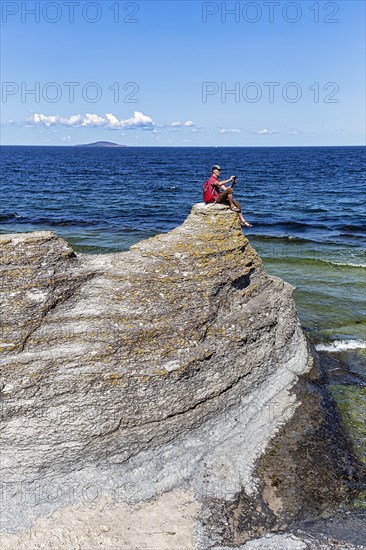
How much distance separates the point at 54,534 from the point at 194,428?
3577mm

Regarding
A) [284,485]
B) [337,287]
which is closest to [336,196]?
[337,287]

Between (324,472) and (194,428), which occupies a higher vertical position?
(194,428)

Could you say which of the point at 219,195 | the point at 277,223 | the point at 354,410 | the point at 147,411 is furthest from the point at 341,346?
the point at 277,223

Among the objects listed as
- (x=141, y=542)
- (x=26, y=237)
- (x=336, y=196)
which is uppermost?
(x=336, y=196)

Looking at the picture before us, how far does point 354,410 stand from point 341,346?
4.25 m

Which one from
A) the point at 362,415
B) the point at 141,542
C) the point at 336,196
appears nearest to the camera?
the point at 141,542

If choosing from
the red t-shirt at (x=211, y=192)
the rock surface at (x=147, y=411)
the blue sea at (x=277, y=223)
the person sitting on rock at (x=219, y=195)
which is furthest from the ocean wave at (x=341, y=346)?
the red t-shirt at (x=211, y=192)

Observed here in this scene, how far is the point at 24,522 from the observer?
27.6ft

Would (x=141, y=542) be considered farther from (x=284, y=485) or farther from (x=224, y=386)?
(x=224, y=386)

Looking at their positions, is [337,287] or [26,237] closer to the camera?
[26,237]

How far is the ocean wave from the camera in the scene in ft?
53.3

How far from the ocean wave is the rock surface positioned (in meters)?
4.65

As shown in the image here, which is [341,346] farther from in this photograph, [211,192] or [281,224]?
[281,224]

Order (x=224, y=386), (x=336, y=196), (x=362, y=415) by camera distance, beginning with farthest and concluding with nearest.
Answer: (x=336, y=196) → (x=362, y=415) → (x=224, y=386)
